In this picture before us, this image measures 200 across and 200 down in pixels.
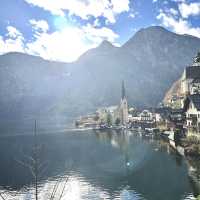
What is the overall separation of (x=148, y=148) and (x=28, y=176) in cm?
5190

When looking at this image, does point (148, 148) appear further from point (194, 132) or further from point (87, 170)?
point (87, 170)

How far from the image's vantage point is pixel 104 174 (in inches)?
3706

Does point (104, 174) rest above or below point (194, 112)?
below

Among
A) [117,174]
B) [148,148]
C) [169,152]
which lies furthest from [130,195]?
[148,148]

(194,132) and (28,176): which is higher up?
(194,132)

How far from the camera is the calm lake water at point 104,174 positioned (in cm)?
7581

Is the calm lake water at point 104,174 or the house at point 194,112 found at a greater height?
the house at point 194,112

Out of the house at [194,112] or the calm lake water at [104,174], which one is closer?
the calm lake water at [104,174]

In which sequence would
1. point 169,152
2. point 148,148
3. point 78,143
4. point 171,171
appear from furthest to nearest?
1. point 78,143
2. point 148,148
3. point 169,152
4. point 171,171

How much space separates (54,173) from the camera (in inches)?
3866

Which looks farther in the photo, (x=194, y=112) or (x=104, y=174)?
(x=194, y=112)

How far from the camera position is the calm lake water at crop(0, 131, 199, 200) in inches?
2985

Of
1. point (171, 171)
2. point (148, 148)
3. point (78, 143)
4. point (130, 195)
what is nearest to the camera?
point (130, 195)

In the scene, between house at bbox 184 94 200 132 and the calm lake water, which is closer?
the calm lake water
